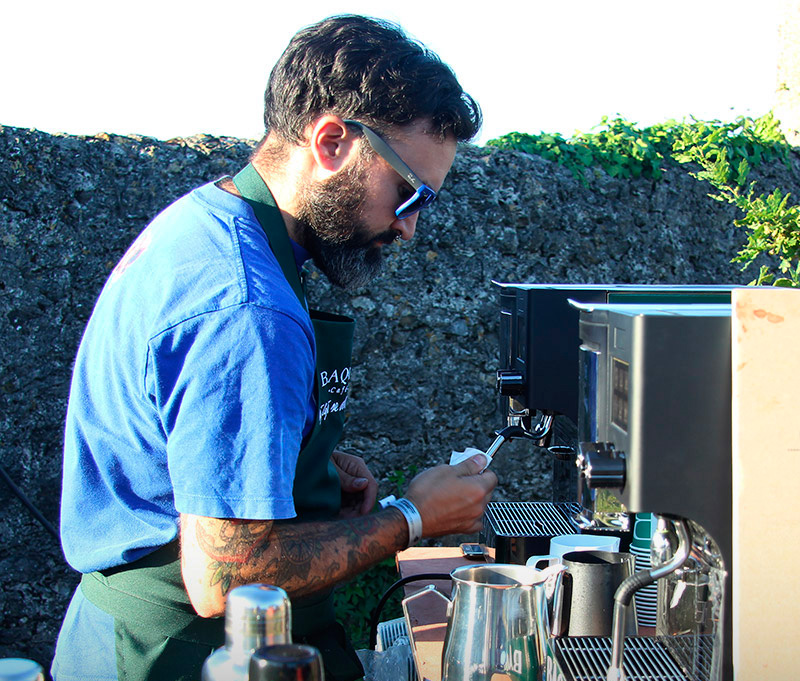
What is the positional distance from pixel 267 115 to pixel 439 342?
215 centimetres

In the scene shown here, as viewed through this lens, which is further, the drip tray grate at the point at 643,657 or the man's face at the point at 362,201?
the man's face at the point at 362,201

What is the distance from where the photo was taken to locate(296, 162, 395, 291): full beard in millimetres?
1517

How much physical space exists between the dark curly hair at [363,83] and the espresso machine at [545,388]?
521mm

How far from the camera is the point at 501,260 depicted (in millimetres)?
3785

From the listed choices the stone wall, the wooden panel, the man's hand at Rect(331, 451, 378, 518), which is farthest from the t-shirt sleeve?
the stone wall

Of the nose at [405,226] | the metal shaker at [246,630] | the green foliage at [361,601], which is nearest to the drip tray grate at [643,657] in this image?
the metal shaker at [246,630]

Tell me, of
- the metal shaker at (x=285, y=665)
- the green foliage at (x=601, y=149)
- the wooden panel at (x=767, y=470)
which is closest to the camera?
the metal shaker at (x=285, y=665)

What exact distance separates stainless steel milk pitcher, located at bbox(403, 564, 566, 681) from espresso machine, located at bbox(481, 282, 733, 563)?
64 centimetres

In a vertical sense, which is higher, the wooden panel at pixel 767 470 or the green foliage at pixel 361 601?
the wooden panel at pixel 767 470

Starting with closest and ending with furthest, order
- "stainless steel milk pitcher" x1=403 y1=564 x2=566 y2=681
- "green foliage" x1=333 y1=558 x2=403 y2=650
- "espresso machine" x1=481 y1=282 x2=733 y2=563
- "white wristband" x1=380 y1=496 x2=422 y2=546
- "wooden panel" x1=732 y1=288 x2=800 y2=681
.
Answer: "wooden panel" x1=732 y1=288 x2=800 y2=681, "stainless steel milk pitcher" x1=403 y1=564 x2=566 y2=681, "white wristband" x1=380 y1=496 x2=422 y2=546, "espresso machine" x1=481 y1=282 x2=733 y2=563, "green foliage" x1=333 y1=558 x2=403 y2=650

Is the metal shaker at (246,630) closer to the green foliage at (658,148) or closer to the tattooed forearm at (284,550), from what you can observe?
the tattooed forearm at (284,550)

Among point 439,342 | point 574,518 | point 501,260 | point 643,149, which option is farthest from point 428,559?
point 643,149

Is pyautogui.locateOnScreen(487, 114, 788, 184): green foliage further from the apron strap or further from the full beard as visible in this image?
the apron strap

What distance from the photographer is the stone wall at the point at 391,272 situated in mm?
3098
